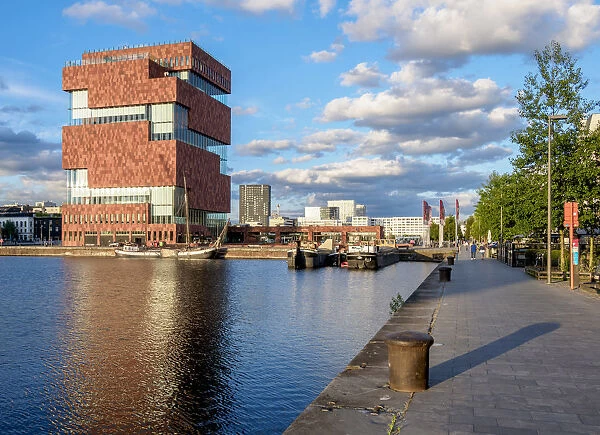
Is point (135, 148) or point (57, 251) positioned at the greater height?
point (135, 148)

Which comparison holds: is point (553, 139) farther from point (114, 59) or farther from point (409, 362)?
point (114, 59)

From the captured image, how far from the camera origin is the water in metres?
12.8

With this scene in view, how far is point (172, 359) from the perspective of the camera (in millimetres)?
18203

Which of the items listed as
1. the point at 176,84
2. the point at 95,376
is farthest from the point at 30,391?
the point at 176,84

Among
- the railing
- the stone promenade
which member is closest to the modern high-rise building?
the railing

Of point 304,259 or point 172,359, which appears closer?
point 172,359

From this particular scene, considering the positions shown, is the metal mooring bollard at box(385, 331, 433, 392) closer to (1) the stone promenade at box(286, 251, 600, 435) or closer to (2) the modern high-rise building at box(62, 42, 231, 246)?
(1) the stone promenade at box(286, 251, 600, 435)

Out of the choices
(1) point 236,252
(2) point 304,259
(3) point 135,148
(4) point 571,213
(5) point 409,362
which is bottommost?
(1) point 236,252

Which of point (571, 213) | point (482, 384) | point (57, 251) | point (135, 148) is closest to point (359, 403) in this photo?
point (482, 384)

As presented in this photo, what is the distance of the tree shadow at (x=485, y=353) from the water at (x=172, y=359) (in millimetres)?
3571

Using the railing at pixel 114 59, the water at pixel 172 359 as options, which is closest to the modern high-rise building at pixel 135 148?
the railing at pixel 114 59

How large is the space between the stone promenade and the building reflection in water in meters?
4.21

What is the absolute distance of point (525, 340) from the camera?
1452 cm

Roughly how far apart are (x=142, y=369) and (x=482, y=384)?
10533 mm
